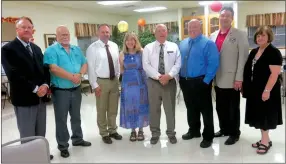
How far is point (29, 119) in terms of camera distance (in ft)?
8.71

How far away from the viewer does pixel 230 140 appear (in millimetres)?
3252

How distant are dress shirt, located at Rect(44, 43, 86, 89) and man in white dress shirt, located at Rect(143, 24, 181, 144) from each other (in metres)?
0.85

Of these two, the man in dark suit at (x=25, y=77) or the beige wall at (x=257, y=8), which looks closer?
the man in dark suit at (x=25, y=77)

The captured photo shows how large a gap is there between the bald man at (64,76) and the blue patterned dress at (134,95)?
1.83ft

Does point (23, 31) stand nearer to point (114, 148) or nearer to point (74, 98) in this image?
point (74, 98)

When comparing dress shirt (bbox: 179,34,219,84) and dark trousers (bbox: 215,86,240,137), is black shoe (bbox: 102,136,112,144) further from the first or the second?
dark trousers (bbox: 215,86,240,137)

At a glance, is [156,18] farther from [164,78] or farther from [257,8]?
[164,78]

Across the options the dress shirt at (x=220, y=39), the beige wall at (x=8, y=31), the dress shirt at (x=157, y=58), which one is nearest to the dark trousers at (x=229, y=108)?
the dress shirt at (x=220, y=39)

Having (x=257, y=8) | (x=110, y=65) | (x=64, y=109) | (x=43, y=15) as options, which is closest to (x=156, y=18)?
(x=257, y=8)

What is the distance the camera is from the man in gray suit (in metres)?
3.01

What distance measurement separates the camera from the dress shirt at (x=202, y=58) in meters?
2.98

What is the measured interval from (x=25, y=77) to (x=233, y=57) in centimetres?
231

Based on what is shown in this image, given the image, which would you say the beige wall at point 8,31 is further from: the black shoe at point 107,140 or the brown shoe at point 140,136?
the brown shoe at point 140,136

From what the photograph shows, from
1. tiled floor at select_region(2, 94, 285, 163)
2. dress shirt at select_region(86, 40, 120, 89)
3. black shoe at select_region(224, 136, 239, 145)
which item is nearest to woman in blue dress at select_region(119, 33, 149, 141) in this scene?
dress shirt at select_region(86, 40, 120, 89)
